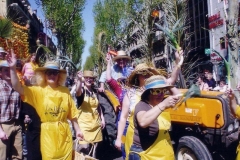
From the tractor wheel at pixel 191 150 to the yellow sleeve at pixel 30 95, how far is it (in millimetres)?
2259

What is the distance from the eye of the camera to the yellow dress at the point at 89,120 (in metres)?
5.77

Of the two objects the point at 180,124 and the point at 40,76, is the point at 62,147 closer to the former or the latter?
the point at 40,76

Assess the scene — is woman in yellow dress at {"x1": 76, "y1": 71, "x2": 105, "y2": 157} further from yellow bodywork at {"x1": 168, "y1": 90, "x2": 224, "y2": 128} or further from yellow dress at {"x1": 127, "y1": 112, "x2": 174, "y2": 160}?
yellow dress at {"x1": 127, "y1": 112, "x2": 174, "y2": 160}

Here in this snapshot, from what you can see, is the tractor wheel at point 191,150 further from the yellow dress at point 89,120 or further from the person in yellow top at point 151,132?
the person in yellow top at point 151,132

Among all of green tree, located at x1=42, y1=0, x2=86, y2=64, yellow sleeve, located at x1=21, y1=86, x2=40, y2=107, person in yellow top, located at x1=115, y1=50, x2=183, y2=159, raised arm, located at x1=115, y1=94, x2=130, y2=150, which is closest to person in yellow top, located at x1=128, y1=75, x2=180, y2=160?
person in yellow top, located at x1=115, y1=50, x2=183, y2=159

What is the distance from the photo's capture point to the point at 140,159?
3326 millimetres

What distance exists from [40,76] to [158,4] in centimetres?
1318

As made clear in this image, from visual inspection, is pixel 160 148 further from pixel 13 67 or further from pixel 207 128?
pixel 207 128

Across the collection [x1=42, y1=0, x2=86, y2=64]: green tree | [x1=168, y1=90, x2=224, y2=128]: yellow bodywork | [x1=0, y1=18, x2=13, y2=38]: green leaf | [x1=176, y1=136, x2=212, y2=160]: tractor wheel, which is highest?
[x1=42, y1=0, x2=86, y2=64]: green tree

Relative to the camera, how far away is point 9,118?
4.75m

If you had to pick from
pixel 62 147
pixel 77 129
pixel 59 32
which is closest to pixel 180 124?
pixel 77 129

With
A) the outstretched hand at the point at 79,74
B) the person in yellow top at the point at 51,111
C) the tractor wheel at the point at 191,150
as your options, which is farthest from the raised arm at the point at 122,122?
the tractor wheel at the point at 191,150

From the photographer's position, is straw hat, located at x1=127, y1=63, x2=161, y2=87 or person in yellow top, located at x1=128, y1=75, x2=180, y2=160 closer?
person in yellow top, located at x1=128, y1=75, x2=180, y2=160

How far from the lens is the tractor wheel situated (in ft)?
16.3
